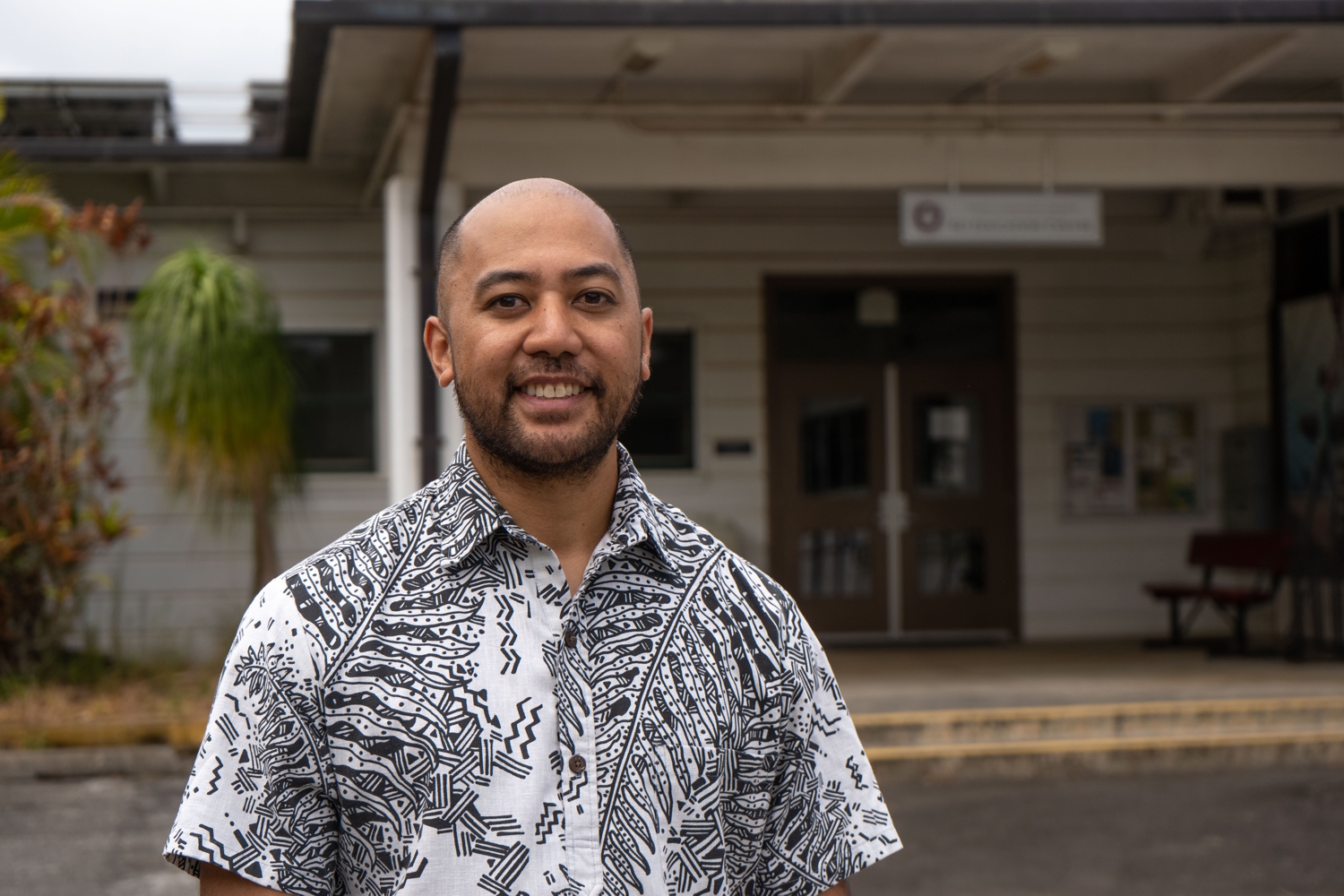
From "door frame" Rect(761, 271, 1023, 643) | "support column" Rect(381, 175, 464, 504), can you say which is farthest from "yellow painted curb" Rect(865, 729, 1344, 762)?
"door frame" Rect(761, 271, 1023, 643)

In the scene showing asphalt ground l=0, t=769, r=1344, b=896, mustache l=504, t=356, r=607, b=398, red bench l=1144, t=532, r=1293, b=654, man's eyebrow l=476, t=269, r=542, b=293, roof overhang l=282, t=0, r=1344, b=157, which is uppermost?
roof overhang l=282, t=0, r=1344, b=157

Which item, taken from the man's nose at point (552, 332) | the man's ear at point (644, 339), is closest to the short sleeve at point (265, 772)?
the man's nose at point (552, 332)

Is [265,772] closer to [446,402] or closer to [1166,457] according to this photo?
[446,402]

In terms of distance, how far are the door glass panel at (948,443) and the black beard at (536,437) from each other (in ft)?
35.4

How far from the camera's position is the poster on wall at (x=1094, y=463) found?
1256cm

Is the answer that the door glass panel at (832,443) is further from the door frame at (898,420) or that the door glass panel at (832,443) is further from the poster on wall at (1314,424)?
the poster on wall at (1314,424)

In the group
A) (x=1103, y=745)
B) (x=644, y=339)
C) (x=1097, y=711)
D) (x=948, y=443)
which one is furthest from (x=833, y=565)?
(x=644, y=339)

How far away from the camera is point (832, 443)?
12297mm

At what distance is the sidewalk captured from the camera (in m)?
9.03

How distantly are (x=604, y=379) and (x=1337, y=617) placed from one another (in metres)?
10.5

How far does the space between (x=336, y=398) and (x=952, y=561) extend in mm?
5188

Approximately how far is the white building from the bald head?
6.11m

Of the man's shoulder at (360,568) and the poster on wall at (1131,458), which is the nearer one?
the man's shoulder at (360,568)

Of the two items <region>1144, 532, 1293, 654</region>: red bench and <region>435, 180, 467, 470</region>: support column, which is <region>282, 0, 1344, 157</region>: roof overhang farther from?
<region>1144, 532, 1293, 654</region>: red bench
